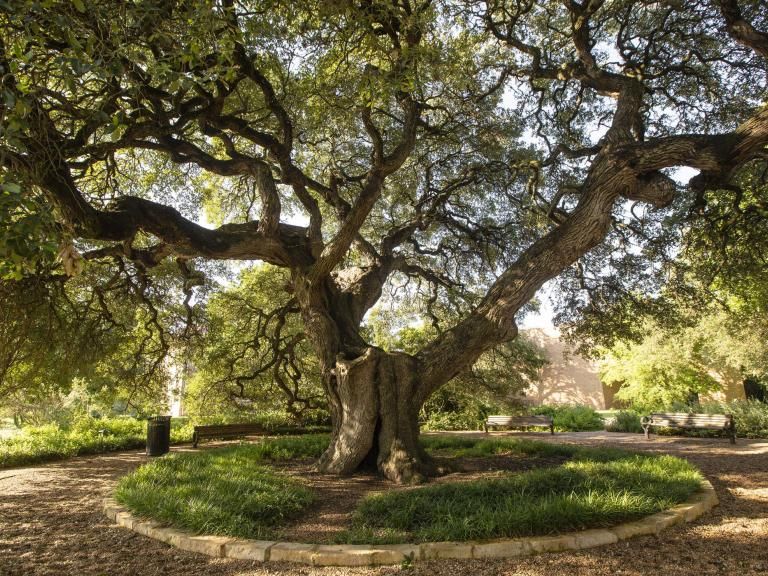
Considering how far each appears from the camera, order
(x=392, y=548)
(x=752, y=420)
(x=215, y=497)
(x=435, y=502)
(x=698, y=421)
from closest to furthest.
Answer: (x=392, y=548)
(x=435, y=502)
(x=215, y=497)
(x=698, y=421)
(x=752, y=420)

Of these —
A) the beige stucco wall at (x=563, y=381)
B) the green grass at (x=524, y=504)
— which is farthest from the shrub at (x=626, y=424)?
the green grass at (x=524, y=504)

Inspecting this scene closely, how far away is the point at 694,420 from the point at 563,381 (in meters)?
16.8

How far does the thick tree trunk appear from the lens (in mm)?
7261

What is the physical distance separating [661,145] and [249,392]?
11302 millimetres

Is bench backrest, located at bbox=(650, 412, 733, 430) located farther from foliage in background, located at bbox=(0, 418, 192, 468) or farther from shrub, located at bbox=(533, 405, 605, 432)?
foliage in background, located at bbox=(0, 418, 192, 468)

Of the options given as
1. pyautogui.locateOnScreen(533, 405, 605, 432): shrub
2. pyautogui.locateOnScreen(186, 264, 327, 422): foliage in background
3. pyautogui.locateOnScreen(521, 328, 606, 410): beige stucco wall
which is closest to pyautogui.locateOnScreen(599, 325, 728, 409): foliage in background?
pyautogui.locateOnScreen(533, 405, 605, 432): shrub

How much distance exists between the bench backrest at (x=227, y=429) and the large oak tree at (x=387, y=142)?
423 centimetres

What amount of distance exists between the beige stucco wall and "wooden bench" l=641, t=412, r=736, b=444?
14.1 metres

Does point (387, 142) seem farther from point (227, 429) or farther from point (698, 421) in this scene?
point (698, 421)

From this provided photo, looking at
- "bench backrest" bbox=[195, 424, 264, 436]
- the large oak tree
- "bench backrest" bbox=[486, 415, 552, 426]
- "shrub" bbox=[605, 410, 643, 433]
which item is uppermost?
the large oak tree

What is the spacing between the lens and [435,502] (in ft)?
15.2

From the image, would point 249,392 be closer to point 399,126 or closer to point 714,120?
point 399,126

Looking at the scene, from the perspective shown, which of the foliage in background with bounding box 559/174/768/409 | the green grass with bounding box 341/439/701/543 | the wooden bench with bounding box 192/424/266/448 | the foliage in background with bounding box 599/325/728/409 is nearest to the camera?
the green grass with bounding box 341/439/701/543

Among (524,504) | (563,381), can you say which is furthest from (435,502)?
(563,381)
